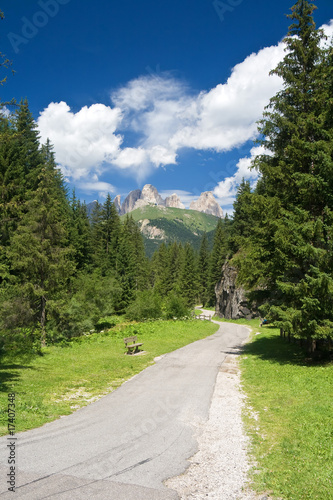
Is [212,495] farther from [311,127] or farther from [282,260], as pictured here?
[311,127]

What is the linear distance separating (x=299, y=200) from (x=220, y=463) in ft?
43.9

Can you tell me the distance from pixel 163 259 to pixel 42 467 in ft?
287

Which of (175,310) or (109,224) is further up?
(109,224)

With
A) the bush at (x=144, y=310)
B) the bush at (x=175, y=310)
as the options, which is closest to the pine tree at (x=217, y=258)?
the bush at (x=175, y=310)

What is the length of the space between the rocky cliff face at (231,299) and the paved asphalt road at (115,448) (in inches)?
1470

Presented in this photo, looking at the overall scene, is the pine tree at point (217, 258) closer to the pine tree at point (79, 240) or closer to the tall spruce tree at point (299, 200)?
the pine tree at point (79, 240)

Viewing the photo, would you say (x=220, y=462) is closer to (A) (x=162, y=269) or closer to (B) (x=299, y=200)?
(B) (x=299, y=200)

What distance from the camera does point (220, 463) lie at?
575 cm

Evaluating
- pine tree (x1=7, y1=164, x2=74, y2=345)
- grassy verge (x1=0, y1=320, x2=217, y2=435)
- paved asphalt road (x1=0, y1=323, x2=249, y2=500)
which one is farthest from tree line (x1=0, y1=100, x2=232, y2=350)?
paved asphalt road (x1=0, y1=323, x2=249, y2=500)

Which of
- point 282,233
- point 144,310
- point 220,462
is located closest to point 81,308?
point 144,310

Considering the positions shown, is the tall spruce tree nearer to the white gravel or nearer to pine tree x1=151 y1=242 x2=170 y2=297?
the white gravel

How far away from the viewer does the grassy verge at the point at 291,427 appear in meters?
5.01

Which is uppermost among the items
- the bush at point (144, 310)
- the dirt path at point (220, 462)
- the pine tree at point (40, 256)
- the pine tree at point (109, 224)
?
the pine tree at point (109, 224)

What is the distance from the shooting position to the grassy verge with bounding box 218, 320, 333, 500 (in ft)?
16.4
